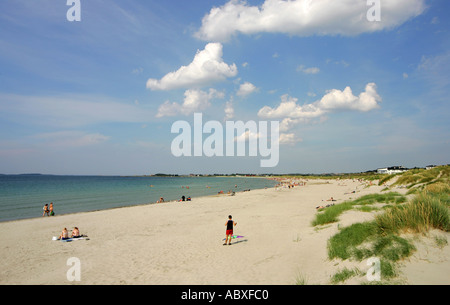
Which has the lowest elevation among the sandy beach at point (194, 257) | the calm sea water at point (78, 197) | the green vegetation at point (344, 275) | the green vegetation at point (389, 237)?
the calm sea water at point (78, 197)

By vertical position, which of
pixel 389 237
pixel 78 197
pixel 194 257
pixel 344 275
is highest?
pixel 389 237

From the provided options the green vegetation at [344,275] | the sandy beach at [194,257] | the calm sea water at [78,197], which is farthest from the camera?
the calm sea water at [78,197]

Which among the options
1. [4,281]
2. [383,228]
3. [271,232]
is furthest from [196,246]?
[383,228]

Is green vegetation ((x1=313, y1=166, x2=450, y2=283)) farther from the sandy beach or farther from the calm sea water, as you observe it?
the calm sea water

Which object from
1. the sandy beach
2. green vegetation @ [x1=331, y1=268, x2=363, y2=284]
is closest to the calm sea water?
the sandy beach

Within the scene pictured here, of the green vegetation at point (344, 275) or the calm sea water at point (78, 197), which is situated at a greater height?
the green vegetation at point (344, 275)

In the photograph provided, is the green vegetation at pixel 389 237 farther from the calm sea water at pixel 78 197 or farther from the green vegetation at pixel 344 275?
the calm sea water at pixel 78 197

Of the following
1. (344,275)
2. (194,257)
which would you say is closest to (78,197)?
(194,257)

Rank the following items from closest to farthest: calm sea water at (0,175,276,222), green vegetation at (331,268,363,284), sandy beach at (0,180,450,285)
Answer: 1. green vegetation at (331,268,363,284)
2. sandy beach at (0,180,450,285)
3. calm sea water at (0,175,276,222)

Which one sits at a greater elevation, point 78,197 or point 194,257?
point 194,257

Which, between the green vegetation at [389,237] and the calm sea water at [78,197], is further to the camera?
the calm sea water at [78,197]

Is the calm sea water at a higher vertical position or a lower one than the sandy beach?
lower

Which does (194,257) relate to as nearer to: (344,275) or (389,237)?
(344,275)

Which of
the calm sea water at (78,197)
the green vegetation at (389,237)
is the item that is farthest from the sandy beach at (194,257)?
the calm sea water at (78,197)
